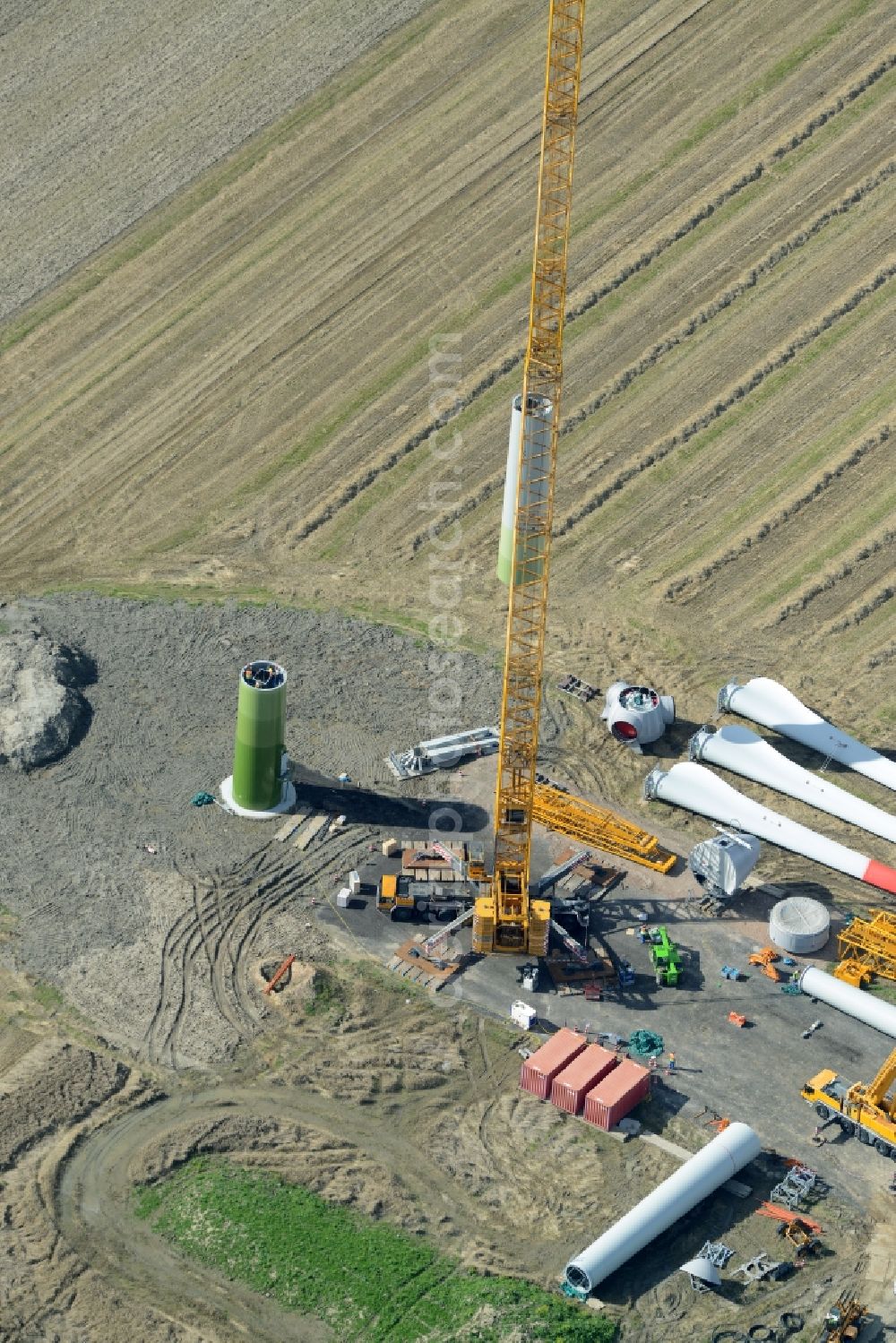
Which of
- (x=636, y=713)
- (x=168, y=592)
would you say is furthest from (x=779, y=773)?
(x=168, y=592)

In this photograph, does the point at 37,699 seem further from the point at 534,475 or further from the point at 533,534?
the point at 534,475

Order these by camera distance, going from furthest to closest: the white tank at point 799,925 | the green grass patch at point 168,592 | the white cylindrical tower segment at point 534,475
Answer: the green grass patch at point 168,592 → the white tank at point 799,925 → the white cylindrical tower segment at point 534,475

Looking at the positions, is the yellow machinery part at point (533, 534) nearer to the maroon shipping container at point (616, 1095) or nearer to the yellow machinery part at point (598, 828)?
the yellow machinery part at point (598, 828)

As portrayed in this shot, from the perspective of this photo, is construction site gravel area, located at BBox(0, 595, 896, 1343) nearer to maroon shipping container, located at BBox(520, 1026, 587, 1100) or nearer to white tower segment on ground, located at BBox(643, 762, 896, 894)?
maroon shipping container, located at BBox(520, 1026, 587, 1100)

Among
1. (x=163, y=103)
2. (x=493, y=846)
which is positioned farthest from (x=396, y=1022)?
(x=163, y=103)

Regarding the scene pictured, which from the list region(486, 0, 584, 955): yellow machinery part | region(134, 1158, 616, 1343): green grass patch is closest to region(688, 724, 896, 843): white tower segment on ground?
region(486, 0, 584, 955): yellow machinery part

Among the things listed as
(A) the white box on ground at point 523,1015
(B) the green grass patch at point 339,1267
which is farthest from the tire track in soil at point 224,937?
(A) the white box on ground at point 523,1015
